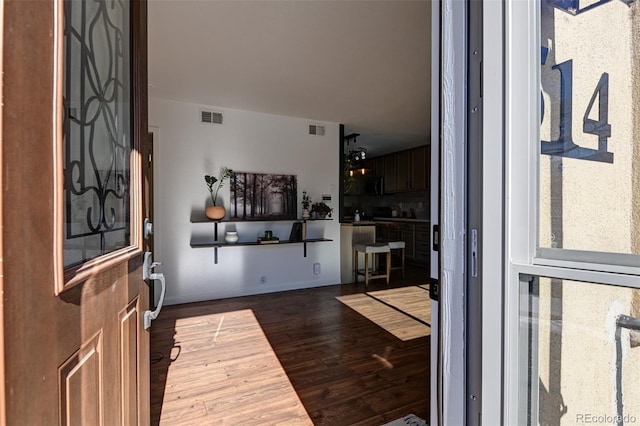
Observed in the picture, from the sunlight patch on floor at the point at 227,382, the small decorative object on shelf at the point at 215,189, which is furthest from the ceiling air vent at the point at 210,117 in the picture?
the sunlight patch on floor at the point at 227,382

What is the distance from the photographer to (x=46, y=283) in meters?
0.50

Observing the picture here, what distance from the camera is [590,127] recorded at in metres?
0.67

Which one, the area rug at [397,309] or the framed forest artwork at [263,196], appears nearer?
the area rug at [397,309]

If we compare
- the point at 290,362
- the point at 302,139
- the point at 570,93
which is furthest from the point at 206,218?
the point at 570,93

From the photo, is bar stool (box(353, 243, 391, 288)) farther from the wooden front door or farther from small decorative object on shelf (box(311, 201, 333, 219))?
the wooden front door

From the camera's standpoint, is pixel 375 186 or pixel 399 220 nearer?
pixel 399 220

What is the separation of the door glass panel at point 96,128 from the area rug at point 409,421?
65.3 inches

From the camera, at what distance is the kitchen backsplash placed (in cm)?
715

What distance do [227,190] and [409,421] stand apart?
10.8 feet

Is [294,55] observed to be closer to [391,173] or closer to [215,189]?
[215,189]

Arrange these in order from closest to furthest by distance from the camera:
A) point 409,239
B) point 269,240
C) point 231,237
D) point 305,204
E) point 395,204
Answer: point 231,237
point 269,240
point 305,204
point 409,239
point 395,204

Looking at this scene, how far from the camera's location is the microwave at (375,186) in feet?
25.0

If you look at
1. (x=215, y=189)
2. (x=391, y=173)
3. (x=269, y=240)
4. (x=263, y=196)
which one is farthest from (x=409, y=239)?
(x=215, y=189)

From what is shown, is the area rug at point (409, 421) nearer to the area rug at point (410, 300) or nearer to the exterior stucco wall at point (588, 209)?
the exterior stucco wall at point (588, 209)
